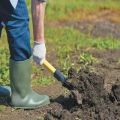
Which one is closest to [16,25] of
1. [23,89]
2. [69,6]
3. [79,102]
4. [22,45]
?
[22,45]

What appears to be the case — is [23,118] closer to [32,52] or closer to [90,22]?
[32,52]

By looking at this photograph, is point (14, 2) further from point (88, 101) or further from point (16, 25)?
point (88, 101)

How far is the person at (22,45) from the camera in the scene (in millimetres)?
5133

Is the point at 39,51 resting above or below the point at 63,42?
above

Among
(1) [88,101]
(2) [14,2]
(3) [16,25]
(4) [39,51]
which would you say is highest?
(2) [14,2]

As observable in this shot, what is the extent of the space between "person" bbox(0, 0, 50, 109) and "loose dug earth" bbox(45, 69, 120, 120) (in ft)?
1.15

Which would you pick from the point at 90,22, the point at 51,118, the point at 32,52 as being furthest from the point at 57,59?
the point at 90,22

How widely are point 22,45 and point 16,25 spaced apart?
0.20 meters

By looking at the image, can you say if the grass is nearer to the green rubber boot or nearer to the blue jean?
the green rubber boot

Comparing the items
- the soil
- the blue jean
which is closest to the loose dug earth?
the soil

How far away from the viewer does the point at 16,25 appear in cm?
518

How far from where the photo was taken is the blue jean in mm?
5141

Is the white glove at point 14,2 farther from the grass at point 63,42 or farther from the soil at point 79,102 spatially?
the grass at point 63,42

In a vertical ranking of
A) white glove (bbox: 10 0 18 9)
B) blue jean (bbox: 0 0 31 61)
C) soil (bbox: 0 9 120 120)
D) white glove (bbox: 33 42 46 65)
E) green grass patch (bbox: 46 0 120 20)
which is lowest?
green grass patch (bbox: 46 0 120 20)
